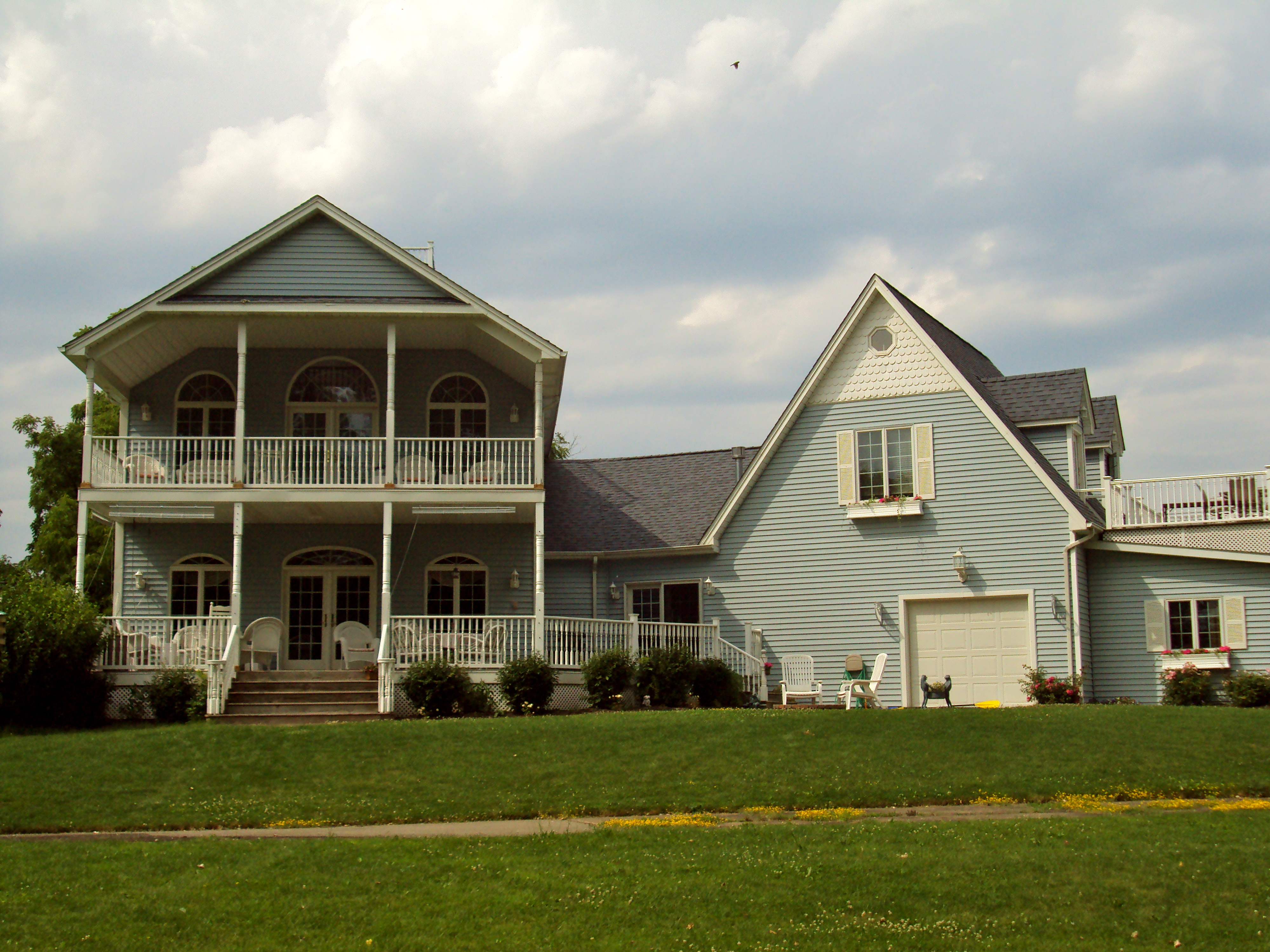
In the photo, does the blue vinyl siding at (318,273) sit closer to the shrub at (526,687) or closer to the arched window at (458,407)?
the arched window at (458,407)

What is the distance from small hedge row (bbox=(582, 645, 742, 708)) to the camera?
18.9 meters

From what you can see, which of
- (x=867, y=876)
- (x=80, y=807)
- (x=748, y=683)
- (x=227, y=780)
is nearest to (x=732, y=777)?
(x=867, y=876)

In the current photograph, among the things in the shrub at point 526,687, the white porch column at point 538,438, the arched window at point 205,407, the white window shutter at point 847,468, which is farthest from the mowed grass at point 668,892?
the arched window at point 205,407

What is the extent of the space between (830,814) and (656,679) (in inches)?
300

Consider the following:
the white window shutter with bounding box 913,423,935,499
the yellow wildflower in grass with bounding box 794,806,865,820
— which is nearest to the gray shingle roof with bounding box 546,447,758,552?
the white window shutter with bounding box 913,423,935,499

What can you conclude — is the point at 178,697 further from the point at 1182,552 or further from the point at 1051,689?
the point at 1182,552

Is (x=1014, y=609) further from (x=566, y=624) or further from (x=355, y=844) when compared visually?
(x=355, y=844)

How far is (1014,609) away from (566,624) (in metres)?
7.32

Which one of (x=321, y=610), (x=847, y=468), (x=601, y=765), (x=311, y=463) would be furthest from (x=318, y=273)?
(x=601, y=765)

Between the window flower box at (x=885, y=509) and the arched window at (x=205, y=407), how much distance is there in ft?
36.7

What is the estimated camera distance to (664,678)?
19.1m

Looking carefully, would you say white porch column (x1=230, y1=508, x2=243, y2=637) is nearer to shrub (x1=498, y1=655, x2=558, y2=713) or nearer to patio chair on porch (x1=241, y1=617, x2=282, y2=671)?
patio chair on porch (x1=241, y1=617, x2=282, y2=671)

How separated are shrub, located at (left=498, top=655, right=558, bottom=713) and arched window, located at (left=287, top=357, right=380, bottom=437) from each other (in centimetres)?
634

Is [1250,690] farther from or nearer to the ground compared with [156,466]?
nearer to the ground
